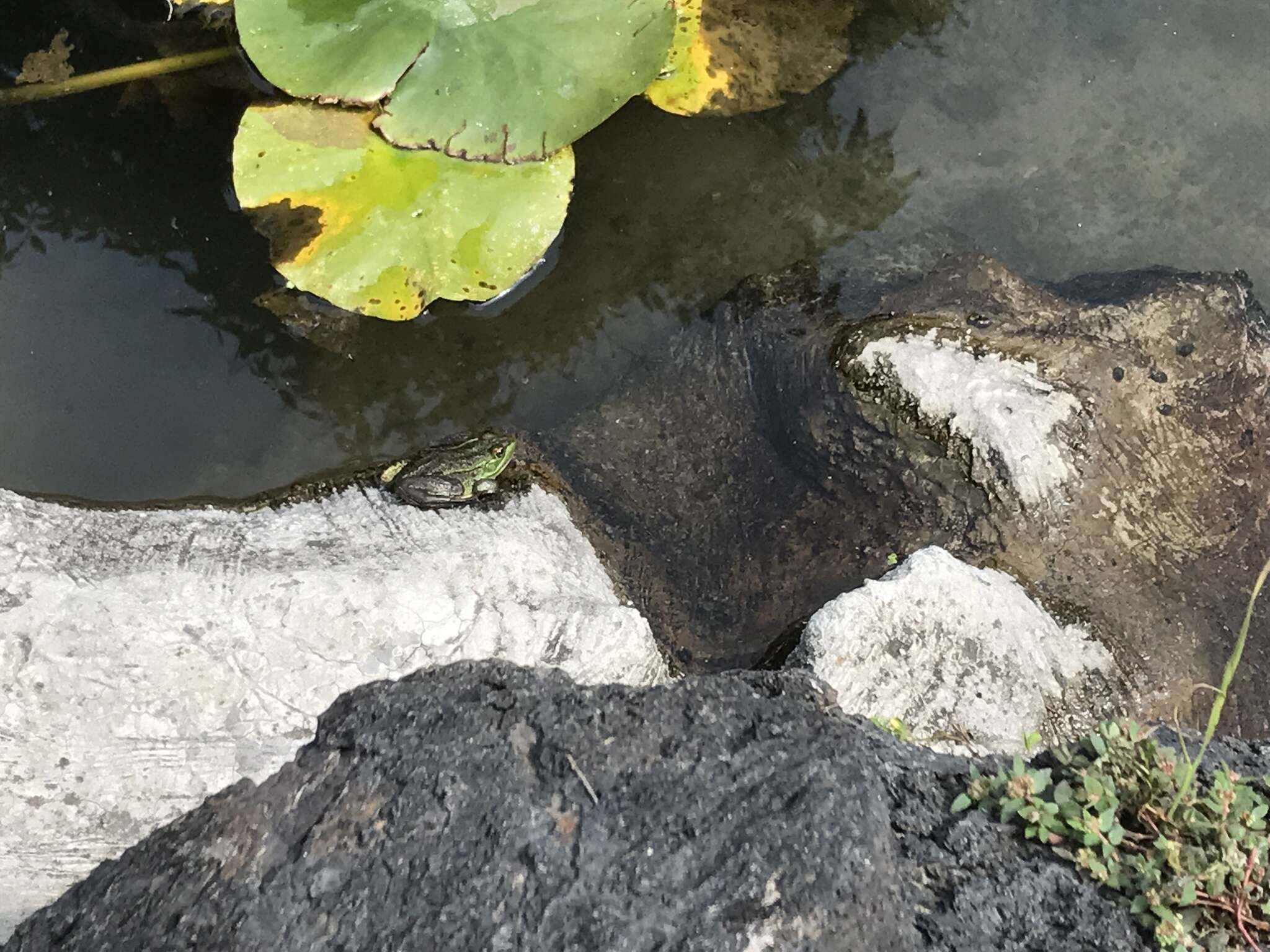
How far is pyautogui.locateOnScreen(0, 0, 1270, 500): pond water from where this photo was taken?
293 centimetres

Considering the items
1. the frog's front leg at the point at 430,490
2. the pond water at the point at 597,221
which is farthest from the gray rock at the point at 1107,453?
the frog's front leg at the point at 430,490

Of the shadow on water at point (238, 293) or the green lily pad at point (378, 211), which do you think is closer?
the green lily pad at point (378, 211)

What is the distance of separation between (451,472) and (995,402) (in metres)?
1.65

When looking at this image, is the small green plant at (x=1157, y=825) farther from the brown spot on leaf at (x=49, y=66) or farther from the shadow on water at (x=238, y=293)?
the brown spot on leaf at (x=49, y=66)

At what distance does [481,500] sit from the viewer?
2.67 meters

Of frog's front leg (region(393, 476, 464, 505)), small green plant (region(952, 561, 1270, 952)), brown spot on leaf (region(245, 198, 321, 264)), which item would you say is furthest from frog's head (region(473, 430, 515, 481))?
small green plant (region(952, 561, 1270, 952))

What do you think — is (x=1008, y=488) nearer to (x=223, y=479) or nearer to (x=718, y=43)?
(x=718, y=43)

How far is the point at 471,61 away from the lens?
101 inches

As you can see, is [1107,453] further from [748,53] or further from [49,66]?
[49,66]

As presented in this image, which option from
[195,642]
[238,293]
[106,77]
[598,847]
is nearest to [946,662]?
[598,847]

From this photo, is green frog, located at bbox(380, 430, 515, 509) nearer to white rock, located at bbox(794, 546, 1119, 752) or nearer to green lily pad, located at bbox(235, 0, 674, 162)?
green lily pad, located at bbox(235, 0, 674, 162)

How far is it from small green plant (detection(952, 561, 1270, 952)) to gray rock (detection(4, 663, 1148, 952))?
0.05m

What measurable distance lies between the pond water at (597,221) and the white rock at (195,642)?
78cm

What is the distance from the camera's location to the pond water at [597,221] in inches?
115
